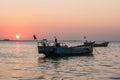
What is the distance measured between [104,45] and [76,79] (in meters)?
114

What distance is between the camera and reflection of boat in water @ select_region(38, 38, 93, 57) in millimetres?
54344

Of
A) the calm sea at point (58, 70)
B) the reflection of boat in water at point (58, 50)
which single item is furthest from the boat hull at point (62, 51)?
the calm sea at point (58, 70)

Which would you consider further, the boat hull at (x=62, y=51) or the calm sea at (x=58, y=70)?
the boat hull at (x=62, y=51)

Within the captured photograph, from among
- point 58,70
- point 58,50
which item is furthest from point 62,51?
point 58,70

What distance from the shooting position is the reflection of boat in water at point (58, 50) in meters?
54.3

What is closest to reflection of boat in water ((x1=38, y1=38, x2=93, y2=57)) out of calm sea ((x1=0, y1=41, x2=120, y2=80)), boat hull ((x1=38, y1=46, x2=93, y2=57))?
boat hull ((x1=38, y1=46, x2=93, y2=57))

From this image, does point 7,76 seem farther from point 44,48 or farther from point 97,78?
point 44,48

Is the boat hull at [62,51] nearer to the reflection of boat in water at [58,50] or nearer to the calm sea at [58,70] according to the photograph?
the reflection of boat in water at [58,50]

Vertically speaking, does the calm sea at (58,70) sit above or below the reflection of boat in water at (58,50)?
below

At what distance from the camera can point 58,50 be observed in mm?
55438

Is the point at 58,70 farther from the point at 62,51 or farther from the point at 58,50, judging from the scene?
the point at 62,51

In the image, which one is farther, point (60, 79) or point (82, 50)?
point (82, 50)

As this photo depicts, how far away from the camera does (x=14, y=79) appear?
26547 mm

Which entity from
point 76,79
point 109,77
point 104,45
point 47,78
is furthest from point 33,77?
point 104,45
